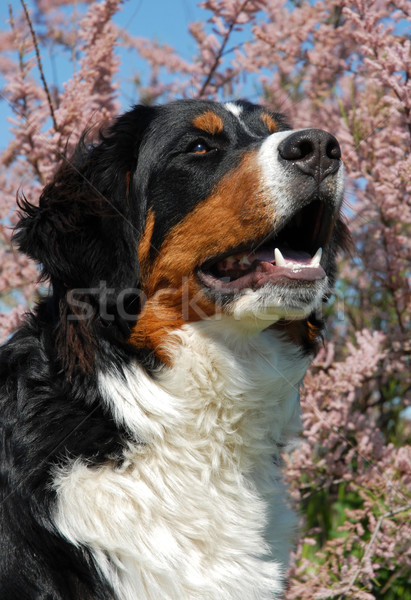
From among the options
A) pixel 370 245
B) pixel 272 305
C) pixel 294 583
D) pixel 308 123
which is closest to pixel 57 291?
pixel 272 305

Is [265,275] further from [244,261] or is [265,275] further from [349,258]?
[349,258]

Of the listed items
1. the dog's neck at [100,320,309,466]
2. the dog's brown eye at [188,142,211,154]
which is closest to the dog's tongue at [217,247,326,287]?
the dog's neck at [100,320,309,466]

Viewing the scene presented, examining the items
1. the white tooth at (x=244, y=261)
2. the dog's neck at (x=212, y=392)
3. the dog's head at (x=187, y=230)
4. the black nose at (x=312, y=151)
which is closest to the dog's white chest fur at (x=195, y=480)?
the dog's neck at (x=212, y=392)

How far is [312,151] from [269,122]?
68 centimetres

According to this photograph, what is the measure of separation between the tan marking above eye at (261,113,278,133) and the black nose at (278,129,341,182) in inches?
24.9

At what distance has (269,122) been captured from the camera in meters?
3.25

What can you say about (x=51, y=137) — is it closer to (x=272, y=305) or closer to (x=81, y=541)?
(x=272, y=305)

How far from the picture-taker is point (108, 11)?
4391 millimetres

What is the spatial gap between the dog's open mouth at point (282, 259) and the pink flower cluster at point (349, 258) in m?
0.99

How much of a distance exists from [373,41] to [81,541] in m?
3.15

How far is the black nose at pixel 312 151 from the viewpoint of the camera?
2.59 meters

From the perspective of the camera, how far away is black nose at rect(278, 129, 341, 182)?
2.59 meters

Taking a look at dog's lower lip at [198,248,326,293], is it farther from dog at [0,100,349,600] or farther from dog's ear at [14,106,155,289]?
dog's ear at [14,106,155,289]

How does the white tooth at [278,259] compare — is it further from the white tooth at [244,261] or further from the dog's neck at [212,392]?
the dog's neck at [212,392]
